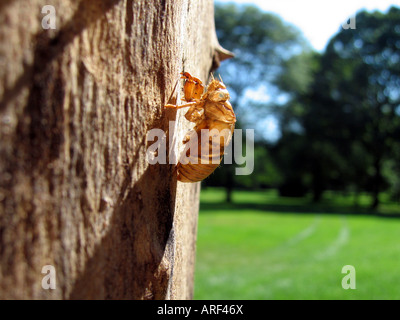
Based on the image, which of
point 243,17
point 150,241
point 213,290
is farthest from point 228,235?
point 243,17
